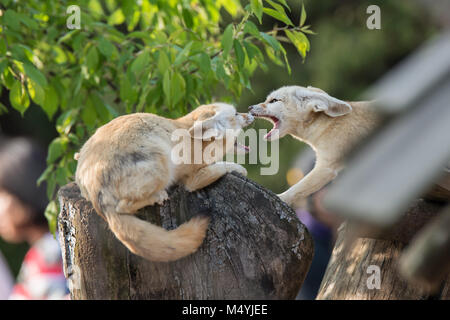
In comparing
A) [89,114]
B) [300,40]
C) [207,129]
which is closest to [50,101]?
[89,114]

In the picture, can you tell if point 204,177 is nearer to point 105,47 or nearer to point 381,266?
point 381,266

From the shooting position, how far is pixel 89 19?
158 inches

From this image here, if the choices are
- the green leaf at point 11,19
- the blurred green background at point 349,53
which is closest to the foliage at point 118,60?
the green leaf at point 11,19

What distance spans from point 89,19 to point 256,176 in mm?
4491

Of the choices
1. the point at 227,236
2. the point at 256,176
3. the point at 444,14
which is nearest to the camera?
the point at 444,14

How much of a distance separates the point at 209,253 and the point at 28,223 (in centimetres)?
208

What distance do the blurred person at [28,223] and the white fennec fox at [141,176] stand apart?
138cm

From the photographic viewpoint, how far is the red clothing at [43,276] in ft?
13.0

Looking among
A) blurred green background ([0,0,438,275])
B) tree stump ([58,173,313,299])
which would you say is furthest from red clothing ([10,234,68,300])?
blurred green background ([0,0,438,275])

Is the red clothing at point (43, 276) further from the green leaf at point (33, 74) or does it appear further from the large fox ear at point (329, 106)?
the large fox ear at point (329, 106)

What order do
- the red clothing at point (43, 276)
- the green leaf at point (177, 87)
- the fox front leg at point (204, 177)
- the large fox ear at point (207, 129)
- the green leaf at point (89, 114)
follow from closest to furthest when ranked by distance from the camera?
the fox front leg at point (204, 177), the large fox ear at point (207, 129), the green leaf at point (177, 87), the red clothing at point (43, 276), the green leaf at point (89, 114)

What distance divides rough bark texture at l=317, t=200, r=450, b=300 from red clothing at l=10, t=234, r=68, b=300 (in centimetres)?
195
